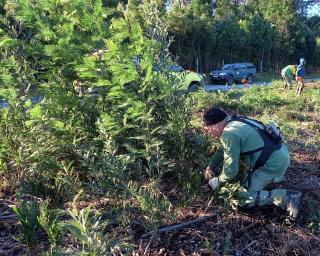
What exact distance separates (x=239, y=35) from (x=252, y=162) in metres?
31.0

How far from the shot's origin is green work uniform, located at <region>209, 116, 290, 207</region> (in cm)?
387

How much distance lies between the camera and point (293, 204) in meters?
3.80

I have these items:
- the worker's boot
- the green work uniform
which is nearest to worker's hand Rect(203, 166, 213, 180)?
the green work uniform

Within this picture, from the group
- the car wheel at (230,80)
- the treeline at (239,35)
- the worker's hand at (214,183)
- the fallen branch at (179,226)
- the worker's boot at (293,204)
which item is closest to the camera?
the fallen branch at (179,226)

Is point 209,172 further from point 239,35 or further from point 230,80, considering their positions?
point 239,35

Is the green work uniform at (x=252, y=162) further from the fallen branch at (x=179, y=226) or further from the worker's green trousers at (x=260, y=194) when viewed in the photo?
the fallen branch at (x=179, y=226)

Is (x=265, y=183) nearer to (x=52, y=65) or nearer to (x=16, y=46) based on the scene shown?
(x=52, y=65)

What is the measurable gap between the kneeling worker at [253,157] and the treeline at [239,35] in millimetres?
23281

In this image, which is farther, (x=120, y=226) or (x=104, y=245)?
A: (x=120, y=226)

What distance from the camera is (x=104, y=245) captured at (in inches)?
101

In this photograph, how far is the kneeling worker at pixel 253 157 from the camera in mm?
3869

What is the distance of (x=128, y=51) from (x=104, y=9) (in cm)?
73

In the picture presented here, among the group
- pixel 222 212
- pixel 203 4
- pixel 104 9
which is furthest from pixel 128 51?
pixel 203 4

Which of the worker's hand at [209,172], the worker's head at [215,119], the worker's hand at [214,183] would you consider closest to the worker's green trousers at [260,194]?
the worker's hand at [214,183]
